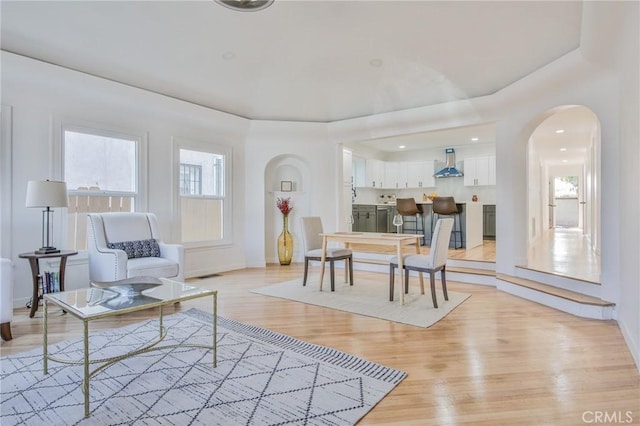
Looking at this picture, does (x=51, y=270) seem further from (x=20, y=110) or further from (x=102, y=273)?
(x=20, y=110)

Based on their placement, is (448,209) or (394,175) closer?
(448,209)

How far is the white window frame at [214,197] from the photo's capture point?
5223 mm

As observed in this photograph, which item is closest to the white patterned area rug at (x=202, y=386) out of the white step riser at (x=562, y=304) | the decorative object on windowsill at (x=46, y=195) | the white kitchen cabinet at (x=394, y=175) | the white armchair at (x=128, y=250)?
the white armchair at (x=128, y=250)

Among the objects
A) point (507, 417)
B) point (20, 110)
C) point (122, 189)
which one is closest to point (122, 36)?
point (20, 110)

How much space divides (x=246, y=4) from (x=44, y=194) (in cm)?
261

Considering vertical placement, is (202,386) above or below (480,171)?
below

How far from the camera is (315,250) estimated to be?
478 cm

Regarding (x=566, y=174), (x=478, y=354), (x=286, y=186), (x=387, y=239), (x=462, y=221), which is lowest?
(x=478, y=354)

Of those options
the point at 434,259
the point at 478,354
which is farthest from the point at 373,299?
the point at 478,354

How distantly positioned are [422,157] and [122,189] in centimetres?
776

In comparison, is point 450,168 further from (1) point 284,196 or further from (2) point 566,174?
(2) point 566,174

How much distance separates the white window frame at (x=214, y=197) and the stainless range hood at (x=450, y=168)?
576 cm

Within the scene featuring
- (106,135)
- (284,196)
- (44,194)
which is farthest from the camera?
(284,196)

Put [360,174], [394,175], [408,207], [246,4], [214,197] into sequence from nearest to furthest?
[246,4]
[214,197]
[408,207]
[360,174]
[394,175]
